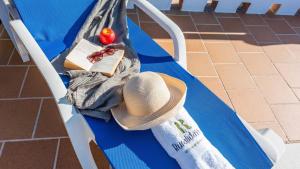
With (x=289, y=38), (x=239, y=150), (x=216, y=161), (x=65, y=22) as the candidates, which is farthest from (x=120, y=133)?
(x=289, y=38)

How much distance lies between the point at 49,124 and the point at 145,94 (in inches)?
34.9

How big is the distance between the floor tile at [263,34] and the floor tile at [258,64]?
0.99 feet

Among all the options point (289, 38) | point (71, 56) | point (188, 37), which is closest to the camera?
point (71, 56)

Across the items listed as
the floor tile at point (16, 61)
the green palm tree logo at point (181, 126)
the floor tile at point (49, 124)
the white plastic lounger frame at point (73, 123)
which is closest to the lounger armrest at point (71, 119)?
the white plastic lounger frame at point (73, 123)

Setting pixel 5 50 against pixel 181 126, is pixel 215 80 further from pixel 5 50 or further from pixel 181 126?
pixel 5 50

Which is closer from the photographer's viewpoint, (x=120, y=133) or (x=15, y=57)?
(x=120, y=133)

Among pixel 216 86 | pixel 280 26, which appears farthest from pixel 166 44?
pixel 280 26

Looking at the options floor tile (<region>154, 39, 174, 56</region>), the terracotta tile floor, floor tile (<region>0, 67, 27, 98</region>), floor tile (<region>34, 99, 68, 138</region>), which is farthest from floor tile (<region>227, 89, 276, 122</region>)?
floor tile (<region>0, 67, 27, 98</region>)

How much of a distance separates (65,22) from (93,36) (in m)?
0.22

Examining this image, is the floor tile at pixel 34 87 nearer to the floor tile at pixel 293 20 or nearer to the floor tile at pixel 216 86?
the floor tile at pixel 216 86

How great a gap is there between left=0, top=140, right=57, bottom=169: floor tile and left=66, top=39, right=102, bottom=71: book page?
54 centimetres

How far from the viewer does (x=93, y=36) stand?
1769mm

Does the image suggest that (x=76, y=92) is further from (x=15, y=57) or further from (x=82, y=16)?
(x=15, y=57)

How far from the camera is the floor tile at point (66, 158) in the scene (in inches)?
61.5
